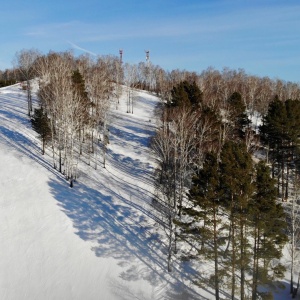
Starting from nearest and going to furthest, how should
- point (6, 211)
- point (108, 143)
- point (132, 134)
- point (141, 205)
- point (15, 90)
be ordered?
1. point (6, 211)
2. point (141, 205)
3. point (108, 143)
4. point (132, 134)
5. point (15, 90)

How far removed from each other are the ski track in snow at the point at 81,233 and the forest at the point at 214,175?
1641 millimetres

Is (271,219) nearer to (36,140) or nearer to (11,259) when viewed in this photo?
(11,259)

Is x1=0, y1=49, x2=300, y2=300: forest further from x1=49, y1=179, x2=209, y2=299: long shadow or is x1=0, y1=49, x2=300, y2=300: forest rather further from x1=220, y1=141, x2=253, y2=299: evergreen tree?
x1=49, y1=179, x2=209, y2=299: long shadow

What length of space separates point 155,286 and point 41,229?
11.7 metres

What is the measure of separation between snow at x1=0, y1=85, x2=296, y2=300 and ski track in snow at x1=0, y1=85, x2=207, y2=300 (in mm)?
76

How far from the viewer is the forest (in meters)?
21.9

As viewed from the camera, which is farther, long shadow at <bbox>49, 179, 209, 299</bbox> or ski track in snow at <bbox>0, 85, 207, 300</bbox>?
long shadow at <bbox>49, 179, 209, 299</bbox>

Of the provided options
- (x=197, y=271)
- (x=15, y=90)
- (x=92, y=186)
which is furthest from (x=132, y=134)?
(x=15, y=90)

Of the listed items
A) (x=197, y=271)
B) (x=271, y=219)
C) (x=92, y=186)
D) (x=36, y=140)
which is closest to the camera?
(x=271, y=219)

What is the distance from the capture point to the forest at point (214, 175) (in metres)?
21.9

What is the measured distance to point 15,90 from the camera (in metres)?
78.6

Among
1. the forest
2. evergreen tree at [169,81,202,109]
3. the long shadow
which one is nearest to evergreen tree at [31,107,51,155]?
the forest

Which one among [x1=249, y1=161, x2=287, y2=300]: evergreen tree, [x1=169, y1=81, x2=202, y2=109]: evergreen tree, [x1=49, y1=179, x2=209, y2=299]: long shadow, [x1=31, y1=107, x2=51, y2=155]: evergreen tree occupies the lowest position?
[x1=49, y1=179, x2=209, y2=299]: long shadow

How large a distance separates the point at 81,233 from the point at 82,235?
26 centimetres
